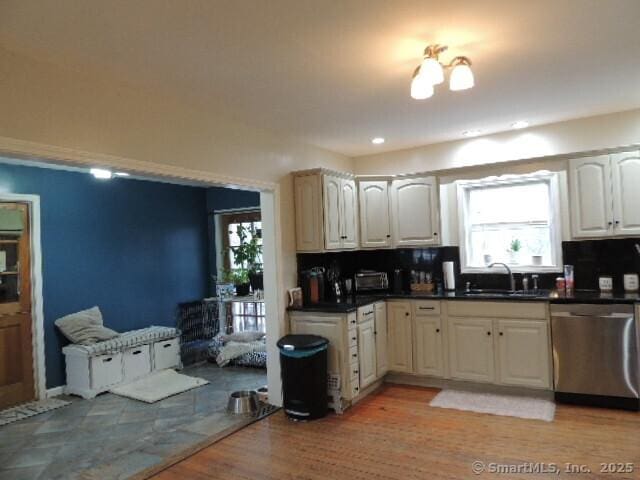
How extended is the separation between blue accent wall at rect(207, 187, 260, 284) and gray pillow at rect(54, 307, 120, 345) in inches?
81.4

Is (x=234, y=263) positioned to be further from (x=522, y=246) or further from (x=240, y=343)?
(x=522, y=246)

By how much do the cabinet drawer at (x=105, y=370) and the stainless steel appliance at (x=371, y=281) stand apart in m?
2.85

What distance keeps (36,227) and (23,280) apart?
0.59m

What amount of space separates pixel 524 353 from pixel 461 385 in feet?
2.38

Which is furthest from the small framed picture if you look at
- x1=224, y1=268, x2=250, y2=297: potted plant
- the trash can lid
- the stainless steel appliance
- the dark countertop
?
x1=224, y1=268, x2=250, y2=297: potted plant

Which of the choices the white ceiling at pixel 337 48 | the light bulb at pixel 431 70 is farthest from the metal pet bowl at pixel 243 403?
the light bulb at pixel 431 70

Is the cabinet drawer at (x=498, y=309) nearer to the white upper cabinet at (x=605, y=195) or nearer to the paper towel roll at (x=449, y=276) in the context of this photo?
the paper towel roll at (x=449, y=276)

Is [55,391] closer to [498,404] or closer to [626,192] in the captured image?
[498,404]

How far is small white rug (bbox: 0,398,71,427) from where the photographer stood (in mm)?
4211

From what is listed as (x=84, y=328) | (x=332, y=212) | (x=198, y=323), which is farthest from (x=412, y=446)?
(x=198, y=323)

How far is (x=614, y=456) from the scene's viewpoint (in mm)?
2953

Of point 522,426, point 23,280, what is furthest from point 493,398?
point 23,280

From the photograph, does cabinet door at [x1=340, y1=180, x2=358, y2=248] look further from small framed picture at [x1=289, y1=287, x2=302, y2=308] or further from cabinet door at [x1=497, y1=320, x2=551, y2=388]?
cabinet door at [x1=497, y1=320, x2=551, y2=388]

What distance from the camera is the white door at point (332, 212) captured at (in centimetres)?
441
